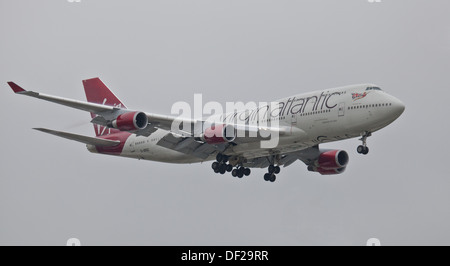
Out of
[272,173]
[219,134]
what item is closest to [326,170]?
[272,173]

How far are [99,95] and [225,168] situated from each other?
49.7 ft

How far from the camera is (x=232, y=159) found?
6912cm

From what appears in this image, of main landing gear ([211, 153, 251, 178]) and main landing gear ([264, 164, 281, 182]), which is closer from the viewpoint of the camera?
main landing gear ([211, 153, 251, 178])

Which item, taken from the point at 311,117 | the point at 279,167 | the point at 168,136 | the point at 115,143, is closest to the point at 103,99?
the point at 115,143

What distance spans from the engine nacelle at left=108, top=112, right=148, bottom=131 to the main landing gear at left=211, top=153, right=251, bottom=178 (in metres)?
7.98

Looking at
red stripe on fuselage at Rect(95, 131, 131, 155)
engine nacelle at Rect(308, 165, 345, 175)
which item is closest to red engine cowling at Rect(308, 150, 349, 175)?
engine nacelle at Rect(308, 165, 345, 175)

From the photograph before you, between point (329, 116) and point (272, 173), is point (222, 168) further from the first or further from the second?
point (329, 116)

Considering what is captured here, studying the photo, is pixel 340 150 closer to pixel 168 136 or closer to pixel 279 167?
pixel 279 167

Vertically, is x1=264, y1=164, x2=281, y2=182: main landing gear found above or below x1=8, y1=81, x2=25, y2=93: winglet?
below

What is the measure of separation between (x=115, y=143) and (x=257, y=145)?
45.0 ft

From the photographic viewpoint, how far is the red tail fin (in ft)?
247

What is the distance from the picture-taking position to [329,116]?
62.1 metres

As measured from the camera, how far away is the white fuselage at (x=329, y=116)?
60969 millimetres

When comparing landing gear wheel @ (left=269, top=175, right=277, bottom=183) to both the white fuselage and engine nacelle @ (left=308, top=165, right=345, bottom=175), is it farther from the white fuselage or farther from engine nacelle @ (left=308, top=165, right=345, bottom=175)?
the white fuselage
